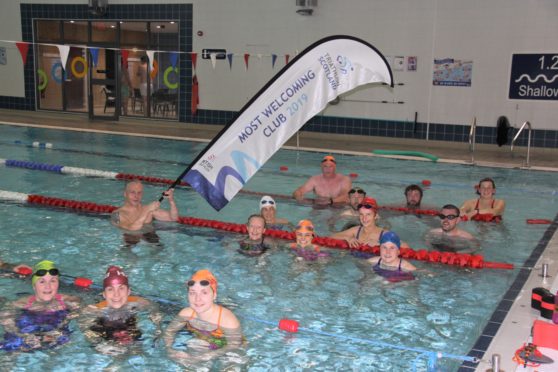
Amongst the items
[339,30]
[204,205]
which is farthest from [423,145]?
[204,205]

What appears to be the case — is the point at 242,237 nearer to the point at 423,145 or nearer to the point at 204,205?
the point at 204,205

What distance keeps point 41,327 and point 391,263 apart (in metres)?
2.96

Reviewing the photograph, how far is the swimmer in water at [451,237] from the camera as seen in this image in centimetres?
668

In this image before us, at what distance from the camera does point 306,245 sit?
6.20m

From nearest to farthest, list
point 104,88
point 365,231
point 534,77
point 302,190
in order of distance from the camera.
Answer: point 365,231
point 302,190
point 534,77
point 104,88

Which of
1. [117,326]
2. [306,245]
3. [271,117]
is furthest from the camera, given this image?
[306,245]

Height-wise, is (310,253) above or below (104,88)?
below

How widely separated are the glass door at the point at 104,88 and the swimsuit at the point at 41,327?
1504cm

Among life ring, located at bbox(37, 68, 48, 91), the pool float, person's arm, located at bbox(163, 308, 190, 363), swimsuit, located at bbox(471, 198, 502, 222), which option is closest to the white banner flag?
person's arm, located at bbox(163, 308, 190, 363)

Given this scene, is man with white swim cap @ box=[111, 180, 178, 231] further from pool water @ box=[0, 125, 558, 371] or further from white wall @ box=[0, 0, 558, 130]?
white wall @ box=[0, 0, 558, 130]

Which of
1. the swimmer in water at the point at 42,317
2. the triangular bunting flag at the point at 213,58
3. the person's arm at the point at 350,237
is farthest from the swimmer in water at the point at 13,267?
the triangular bunting flag at the point at 213,58

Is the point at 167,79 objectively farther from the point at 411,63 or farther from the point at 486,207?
the point at 486,207

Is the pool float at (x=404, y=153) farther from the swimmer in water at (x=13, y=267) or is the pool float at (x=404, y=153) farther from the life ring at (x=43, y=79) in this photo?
the life ring at (x=43, y=79)

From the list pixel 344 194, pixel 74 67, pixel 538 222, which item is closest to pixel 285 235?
pixel 344 194
